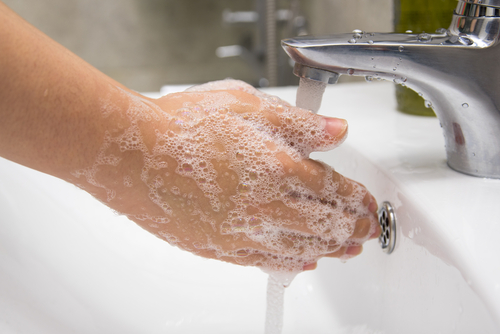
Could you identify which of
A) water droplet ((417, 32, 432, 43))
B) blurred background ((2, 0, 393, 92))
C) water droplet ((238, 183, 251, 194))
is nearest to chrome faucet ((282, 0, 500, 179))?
water droplet ((417, 32, 432, 43))

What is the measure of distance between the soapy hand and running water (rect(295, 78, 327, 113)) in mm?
23

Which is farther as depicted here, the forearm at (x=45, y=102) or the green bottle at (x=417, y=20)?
the green bottle at (x=417, y=20)

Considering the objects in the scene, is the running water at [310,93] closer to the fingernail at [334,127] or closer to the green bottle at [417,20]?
the fingernail at [334,127]

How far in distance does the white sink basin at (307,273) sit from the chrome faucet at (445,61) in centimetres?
6

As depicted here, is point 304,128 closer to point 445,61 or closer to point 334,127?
point 334,127

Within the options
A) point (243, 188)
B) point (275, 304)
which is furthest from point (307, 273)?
→ point (243, 188)

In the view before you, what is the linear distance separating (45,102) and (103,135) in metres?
0.05

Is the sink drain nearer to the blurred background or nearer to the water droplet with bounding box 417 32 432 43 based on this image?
the water droplet with bounding box 417 32 432 43

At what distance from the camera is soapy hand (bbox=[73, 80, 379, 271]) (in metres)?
0.34

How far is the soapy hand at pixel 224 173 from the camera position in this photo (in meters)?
0.34

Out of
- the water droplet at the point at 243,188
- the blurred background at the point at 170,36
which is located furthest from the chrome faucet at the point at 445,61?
the blurred background at the point at 170,36

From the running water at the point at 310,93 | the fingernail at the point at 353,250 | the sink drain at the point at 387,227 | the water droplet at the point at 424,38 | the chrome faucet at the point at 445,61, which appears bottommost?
the fingernail at the point at 353,250

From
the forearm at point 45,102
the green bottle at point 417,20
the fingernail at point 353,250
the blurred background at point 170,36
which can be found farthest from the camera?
the blurred background at point 170,36

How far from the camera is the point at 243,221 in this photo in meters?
0.36
